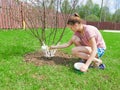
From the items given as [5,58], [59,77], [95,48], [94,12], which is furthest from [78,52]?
[94,12]

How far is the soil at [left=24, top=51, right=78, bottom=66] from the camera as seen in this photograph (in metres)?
4.24

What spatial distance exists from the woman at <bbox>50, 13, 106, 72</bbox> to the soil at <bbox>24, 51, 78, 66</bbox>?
29cm

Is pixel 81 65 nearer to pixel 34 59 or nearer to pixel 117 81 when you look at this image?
pixel 117 81

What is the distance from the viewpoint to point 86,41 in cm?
417

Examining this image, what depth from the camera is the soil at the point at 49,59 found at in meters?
4.24

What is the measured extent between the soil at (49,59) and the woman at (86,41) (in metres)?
0.29

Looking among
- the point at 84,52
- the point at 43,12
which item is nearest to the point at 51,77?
the point at 84,52

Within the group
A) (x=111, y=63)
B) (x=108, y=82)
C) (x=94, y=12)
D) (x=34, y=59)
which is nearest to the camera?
(x=108, y=82)

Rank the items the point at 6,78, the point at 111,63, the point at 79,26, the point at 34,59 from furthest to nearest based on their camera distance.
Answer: the point at 111,63 → the point at 34,59 → the point at 79,26 → the point at 6,78

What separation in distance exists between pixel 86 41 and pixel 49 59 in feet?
2.41

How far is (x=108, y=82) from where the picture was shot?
3705 millimetres

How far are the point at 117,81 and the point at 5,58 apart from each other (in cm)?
191

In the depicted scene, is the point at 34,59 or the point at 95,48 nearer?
the point at 95,48

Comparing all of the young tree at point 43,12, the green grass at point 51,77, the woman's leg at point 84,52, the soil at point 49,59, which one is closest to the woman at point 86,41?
the woman's leg at point 84,52
